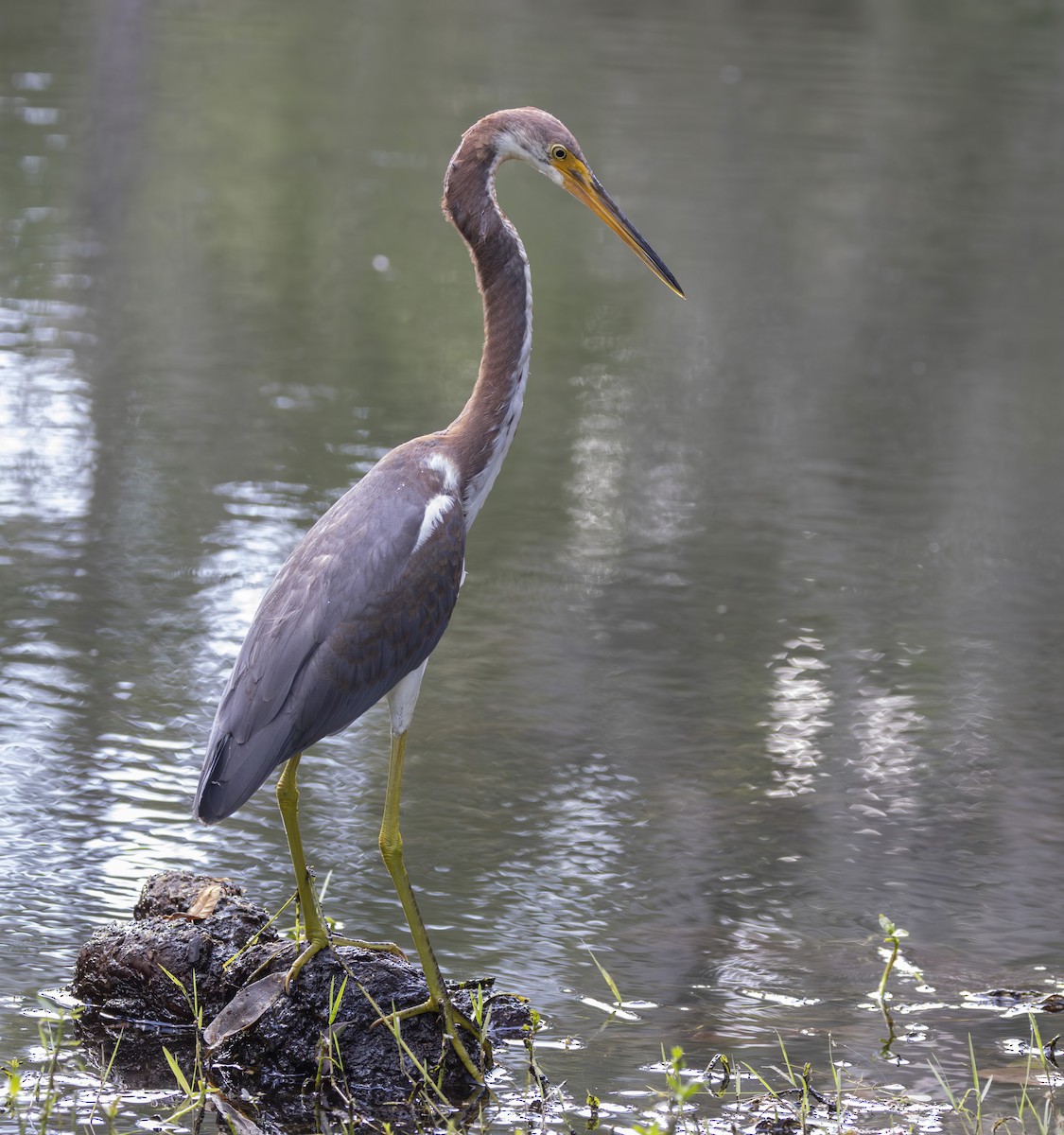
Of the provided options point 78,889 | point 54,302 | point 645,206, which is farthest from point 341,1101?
point 645,206

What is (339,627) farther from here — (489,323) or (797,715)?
(797,715)

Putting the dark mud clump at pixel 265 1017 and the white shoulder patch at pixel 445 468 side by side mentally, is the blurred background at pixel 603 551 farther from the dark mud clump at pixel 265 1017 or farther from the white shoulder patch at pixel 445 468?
the white shoulder patch at pixel 445 468

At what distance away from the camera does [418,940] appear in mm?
4090

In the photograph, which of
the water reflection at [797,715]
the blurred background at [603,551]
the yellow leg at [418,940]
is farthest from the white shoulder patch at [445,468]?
the water reflection at [797,715]

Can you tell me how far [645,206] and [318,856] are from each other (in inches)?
408

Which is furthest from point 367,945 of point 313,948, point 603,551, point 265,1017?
point 603,551

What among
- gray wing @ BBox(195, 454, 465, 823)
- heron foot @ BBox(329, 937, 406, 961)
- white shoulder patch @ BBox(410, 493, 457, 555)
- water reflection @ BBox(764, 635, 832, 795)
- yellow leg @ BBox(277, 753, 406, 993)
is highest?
white shoulder patch @ BBox(410, 493, 457, 555)

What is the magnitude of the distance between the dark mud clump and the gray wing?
422 mm

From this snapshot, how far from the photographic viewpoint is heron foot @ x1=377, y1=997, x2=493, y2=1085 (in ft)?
13.1

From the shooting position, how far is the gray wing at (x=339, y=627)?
13.3 feet

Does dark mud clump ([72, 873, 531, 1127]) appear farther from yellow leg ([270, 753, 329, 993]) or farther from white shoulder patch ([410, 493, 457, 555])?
white shoulder patch ([410, 493, 457, 555])

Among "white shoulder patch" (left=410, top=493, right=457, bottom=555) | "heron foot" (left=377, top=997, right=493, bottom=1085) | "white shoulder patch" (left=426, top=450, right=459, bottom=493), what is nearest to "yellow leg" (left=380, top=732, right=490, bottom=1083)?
"heron foot" (left=377, top=997, right=493, bottom=1085)

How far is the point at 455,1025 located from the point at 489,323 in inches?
67.1

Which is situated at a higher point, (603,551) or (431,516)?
(431,516)
